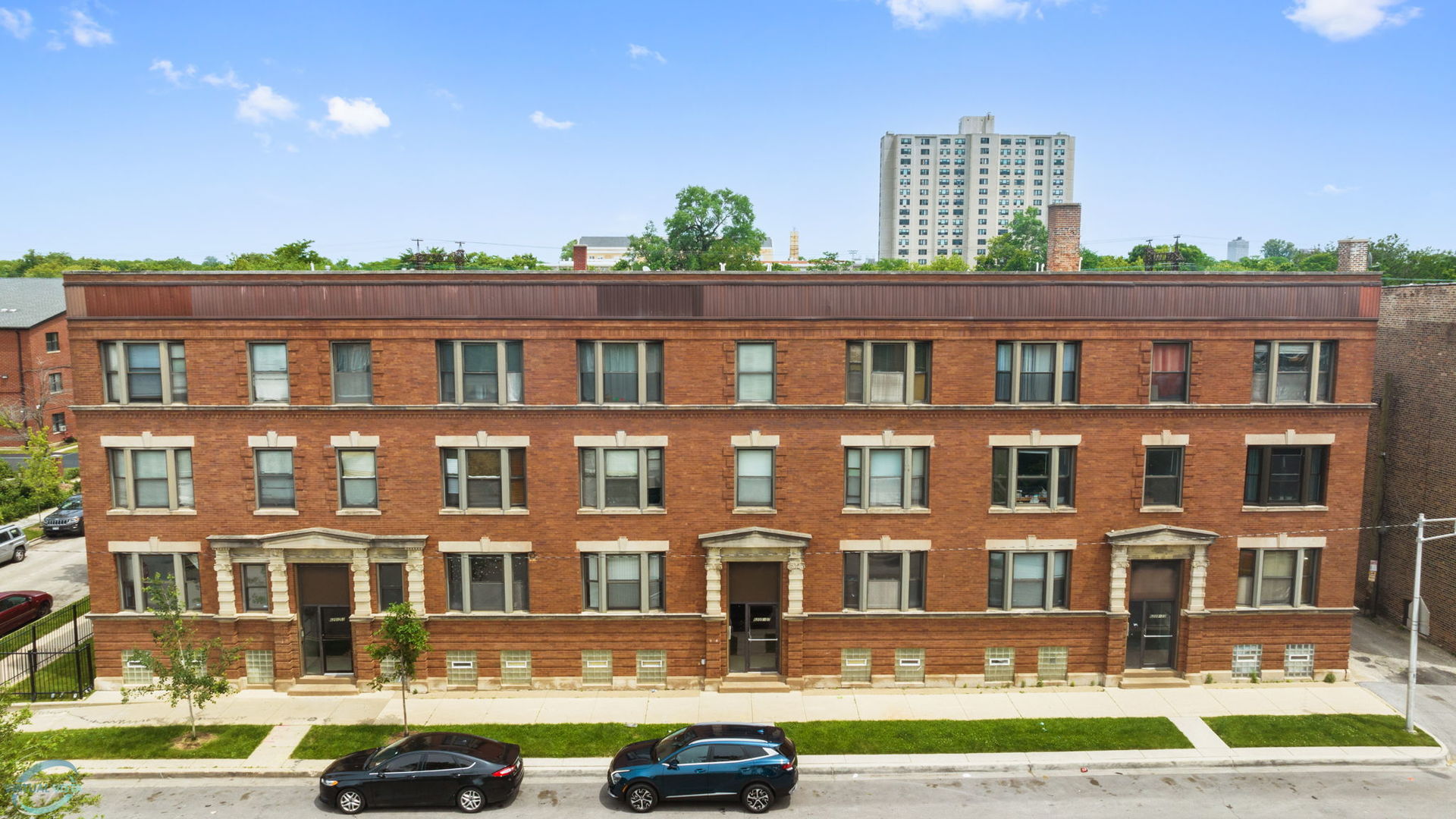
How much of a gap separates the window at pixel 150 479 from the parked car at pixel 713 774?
609 inches

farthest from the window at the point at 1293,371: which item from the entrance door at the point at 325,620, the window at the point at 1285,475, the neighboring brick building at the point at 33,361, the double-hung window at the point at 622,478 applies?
the neighboring brick building at the point at 33,361

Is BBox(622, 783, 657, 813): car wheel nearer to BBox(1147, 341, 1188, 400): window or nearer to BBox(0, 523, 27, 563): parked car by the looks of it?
BBox(1147, 341, 1188, 400): window

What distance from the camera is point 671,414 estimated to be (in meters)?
24.6

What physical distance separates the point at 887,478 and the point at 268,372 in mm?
18147

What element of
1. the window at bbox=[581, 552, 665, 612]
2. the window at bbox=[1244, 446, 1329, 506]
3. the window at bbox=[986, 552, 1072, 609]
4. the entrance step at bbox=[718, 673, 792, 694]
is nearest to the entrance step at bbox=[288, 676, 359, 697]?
the window at bbox=[581, 552, 665, 612]

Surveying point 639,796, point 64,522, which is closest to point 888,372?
point 639,796

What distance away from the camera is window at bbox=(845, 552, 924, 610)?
83.4 ft

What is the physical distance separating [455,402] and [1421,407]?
31.7 metres

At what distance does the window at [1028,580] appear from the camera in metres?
25.4

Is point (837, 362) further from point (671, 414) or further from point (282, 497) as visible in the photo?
point (282, 497)

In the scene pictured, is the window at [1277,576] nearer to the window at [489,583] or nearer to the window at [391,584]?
the window at [489,583]

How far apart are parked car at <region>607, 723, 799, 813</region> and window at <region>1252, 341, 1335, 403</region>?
1730 cm

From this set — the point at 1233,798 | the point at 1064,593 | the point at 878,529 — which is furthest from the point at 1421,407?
the point at 878,529

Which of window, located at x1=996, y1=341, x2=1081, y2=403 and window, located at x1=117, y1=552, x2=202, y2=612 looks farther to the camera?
window, located at x1=117, y1=552, x2=202, y2=612
